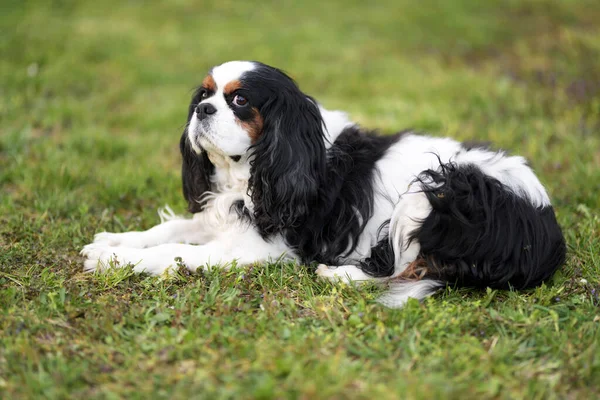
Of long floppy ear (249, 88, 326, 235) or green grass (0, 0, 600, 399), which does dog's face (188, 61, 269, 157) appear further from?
green grass (0, 0, 600, 399)

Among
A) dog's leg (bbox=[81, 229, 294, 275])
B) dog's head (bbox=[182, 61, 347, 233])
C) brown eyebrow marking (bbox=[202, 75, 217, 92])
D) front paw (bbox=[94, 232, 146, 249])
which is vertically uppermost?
brown eyebrow marking (bbox=[202, 75, 217, 92])

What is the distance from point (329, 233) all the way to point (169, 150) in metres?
2.80

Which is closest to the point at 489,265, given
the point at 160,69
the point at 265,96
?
the point at 265,96

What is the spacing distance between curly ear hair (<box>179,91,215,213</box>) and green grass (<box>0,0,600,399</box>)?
597 millimetres

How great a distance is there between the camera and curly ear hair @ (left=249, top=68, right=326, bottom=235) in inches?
142

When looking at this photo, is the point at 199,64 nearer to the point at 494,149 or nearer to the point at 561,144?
the point at 561,144

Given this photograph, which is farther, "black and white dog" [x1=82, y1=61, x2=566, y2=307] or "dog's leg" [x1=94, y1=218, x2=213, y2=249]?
"dog's leg" [x1=94, y1=218, x2=213, y2=249]

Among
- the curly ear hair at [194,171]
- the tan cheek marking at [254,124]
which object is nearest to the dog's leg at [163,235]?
the curly ear hair at [194,171]

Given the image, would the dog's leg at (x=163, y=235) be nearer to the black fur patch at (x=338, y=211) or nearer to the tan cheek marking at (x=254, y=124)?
the black fur patch at (x=338, y=211)

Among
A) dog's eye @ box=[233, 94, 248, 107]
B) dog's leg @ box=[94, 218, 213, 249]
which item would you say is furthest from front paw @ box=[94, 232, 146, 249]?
dog's eye @ box=[233, 94, 248, 107]

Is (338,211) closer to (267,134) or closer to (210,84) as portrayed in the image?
(267,134)

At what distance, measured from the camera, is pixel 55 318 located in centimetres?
305

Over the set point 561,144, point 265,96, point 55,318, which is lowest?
point 55,318

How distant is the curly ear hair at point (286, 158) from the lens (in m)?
3.60
